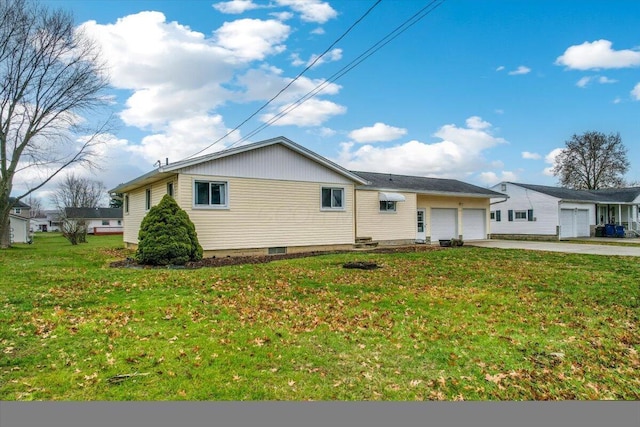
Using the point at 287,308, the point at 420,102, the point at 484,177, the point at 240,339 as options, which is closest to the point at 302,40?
the point at 420,102

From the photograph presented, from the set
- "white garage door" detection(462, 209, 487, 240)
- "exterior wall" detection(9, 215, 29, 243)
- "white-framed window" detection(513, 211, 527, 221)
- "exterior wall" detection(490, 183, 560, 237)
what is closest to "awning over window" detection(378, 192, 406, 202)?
"white garage door" detection(462, 209, 487, 240)

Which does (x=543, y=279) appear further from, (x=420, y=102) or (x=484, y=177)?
(x=484, y=177)

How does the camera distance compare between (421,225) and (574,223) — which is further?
(574,223)

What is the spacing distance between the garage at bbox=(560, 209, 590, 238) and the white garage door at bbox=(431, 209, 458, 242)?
1028 centimetres

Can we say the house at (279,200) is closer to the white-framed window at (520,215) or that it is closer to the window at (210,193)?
the window at (210,193)

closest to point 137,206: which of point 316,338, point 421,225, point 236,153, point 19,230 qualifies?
point 236,153

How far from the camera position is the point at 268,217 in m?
15.8

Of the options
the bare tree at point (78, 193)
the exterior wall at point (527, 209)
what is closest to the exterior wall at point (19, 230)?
the bare tree at point (78, 193)

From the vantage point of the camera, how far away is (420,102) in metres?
17.3

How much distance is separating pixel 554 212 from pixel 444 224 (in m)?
9.88

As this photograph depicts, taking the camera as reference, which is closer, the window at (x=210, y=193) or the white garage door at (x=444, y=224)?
the window at (x=210, y=193)

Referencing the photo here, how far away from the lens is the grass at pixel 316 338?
155 inches

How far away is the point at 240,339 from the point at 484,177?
3248 centimetres

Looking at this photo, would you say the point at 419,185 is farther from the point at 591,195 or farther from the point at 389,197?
the point at 591,195
